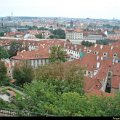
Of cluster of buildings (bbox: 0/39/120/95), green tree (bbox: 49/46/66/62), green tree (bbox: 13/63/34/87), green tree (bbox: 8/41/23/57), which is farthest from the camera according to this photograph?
green tree (bbox: 8/41/23/57)

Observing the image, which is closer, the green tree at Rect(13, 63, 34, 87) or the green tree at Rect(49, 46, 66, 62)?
the green tree at Rect(13, 63, 34, 87)

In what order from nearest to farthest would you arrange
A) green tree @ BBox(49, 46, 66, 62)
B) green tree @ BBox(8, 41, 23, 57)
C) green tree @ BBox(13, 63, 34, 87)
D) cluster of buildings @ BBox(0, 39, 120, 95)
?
cluster of buildings @ BBox(0, 39, 120, 95) → green tree @ BBox(13, 63, 34, 87) → green tree @ BBox(49, 46, 66, 62) → green tree @ BBox(8, 41, 23, 57)

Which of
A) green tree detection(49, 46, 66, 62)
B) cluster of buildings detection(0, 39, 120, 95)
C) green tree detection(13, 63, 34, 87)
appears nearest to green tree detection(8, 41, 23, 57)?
cluster of buildings detection(0, 39, 120, 95)

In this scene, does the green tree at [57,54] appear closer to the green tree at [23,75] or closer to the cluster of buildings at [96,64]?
the cluster of buildings at [96,64]

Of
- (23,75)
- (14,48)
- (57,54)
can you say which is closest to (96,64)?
(57,54)

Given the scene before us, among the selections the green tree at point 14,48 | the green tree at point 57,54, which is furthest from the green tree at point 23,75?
the green tree at point 14,48

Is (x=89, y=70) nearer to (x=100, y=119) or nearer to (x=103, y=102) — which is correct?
(x=103, y=102)

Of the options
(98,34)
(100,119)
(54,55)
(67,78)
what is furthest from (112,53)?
(98,34)

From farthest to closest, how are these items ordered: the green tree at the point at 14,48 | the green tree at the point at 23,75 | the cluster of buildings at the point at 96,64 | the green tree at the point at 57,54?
the green tree at the point at 14,48 < the green tree at the point at 57,54 < the green tree at the point at 23,75 < the cluster of buildings at the point at 96,64

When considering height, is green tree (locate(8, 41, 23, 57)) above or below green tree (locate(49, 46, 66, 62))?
below

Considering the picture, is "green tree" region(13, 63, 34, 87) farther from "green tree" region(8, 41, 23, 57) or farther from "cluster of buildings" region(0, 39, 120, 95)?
"green tree" region(8, 41, 23, 57)

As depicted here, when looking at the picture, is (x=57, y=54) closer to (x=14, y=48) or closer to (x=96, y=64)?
(x=96, y=64)
